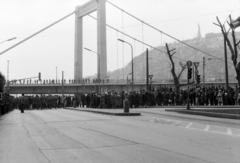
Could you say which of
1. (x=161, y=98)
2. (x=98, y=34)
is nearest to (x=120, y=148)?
(x=161, y=98)

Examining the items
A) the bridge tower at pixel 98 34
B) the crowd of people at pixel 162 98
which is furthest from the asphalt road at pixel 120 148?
the bridge tower at pixel 98 34

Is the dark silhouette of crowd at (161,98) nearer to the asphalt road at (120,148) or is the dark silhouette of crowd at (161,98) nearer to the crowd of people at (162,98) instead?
the crowd of people at (162,98)

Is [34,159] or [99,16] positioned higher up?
[99,16]

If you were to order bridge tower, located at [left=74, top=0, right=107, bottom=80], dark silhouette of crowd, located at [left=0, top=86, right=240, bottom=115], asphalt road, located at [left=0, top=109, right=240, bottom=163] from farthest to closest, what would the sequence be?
bridge tower, located at [left=74, top=0, right=107, bottom=80] < dark silhouette of crowd, located at [left=0, top=86, right=240, bottom=115] < asphalt road, located at [left=0, top=109, right=240, bottom=163]

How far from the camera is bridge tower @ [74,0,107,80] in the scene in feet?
215

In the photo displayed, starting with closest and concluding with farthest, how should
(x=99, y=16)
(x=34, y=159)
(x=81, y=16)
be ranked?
(x=34, y=159) → (x=99, y=16) → (x=81, y=16)

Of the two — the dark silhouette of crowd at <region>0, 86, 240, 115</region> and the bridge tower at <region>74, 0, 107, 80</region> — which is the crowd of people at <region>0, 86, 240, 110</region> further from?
the bridge tower at <region>74, 0, 107, 80</region>

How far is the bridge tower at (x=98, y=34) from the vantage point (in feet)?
215

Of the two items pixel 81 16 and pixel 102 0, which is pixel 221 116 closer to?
pixel 102 0

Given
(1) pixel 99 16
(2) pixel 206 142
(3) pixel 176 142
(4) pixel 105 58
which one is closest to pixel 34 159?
(3) pixel 176 142

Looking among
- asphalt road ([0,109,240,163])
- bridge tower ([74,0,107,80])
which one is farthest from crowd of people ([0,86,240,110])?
bridge tower ([74,0,107,80])

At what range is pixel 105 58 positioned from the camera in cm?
6500

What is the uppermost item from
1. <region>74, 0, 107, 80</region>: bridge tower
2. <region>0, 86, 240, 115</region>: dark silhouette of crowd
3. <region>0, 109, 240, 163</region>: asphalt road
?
<region>74, 0, 107, 80</region>: bridge tower

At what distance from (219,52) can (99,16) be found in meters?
122
